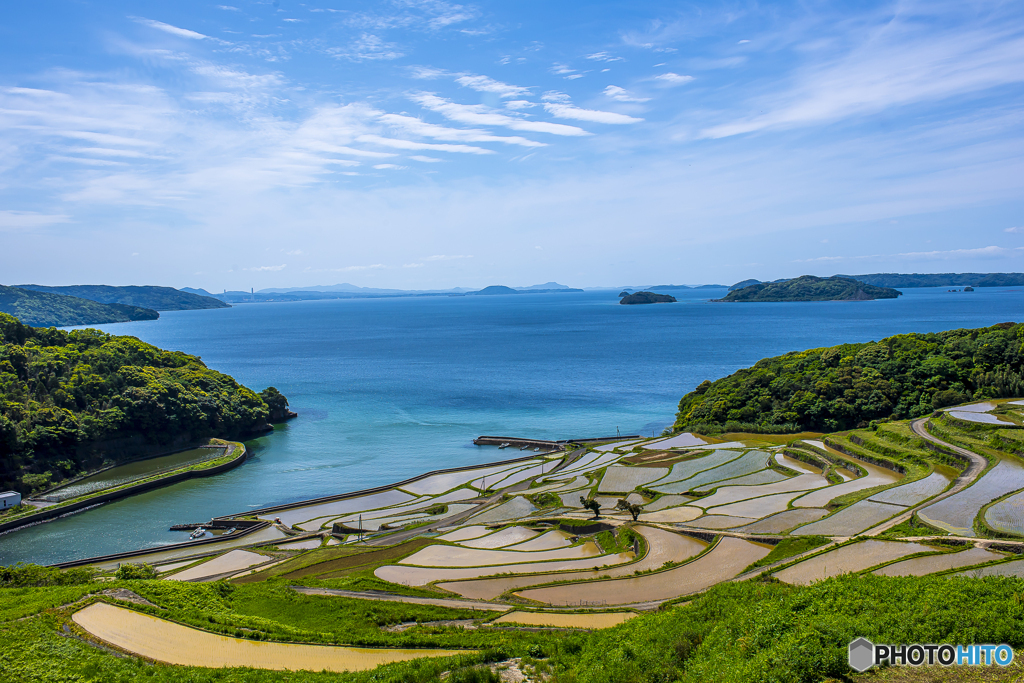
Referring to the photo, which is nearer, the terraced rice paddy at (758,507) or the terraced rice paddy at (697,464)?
the terraced rice paddy at (758,507)

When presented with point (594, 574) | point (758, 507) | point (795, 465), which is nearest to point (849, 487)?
point (758, 507)

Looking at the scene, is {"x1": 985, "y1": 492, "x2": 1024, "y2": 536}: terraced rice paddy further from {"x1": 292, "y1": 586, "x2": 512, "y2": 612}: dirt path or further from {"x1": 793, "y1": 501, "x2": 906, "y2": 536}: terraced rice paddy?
{"x1": 292, "y1": 586, "x2": 512, "y2": 612}: dirt path

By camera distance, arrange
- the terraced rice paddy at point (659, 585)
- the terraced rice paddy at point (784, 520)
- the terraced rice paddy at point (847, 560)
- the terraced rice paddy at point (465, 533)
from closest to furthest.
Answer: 1. the terraced rice paddy at point (847, 560)
2. the terraced rice paddy at point (659, 585)
3. the terraced rice paddy at point (784, 520)
4. the terraced rice paddy at point (465, 533)

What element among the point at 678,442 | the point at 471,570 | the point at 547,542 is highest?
the point at 471,570

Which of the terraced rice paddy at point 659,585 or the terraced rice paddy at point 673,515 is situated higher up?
the terraced rice paddy at point 659,585

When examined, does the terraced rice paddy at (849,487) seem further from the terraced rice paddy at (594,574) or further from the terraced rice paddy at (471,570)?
the terraced rice paddy at (471,570)

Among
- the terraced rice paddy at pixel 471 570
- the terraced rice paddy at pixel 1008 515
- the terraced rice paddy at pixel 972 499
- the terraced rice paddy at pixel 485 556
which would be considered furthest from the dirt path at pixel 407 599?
the terraced rice paddy at pixel 1008 515

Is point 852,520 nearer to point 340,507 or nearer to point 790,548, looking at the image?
point 790,548

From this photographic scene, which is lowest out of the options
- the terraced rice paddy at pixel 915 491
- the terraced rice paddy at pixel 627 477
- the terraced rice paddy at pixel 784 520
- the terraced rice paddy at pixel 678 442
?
the terraced rice paddy at pixel 627 477
